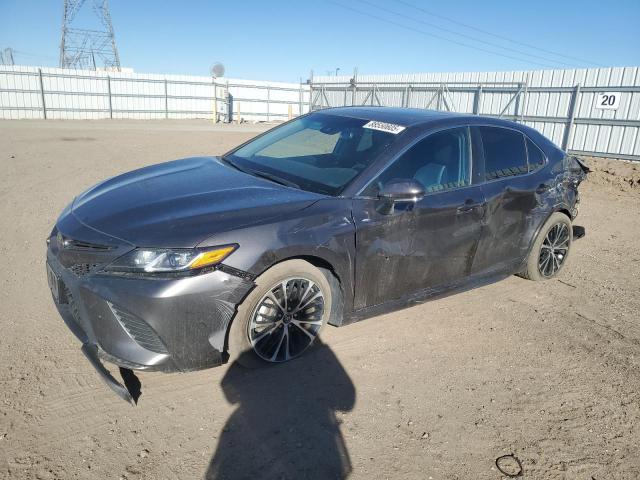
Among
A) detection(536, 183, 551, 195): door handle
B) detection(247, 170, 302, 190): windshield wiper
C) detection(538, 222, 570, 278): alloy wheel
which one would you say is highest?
detection(247, 170, 302, 190): windshield wiper

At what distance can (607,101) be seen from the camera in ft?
46.8

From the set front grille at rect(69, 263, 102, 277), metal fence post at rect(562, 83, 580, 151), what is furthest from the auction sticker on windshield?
metal fence post at rect(562, 83, 580, 151)

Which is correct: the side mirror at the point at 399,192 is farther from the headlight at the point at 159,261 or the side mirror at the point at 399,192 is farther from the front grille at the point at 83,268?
the front grille at the point at 83,268

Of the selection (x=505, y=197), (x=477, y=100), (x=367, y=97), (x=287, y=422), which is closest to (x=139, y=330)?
(x=287, y=422)

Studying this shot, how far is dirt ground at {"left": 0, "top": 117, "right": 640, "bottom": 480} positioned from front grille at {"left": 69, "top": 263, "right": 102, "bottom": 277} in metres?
0.73

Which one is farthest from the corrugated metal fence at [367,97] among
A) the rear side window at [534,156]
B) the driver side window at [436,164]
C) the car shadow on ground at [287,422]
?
the car shadow on ground at [287,422]

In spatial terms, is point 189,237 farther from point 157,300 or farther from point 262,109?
point 262,109

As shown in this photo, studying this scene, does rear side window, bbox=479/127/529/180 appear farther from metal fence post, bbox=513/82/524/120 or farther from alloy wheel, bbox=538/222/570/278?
metal fence post, bbox=513/82/524/120

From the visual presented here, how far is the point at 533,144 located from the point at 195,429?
12.8ft

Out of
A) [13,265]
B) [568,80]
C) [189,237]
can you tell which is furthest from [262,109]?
[189,237]

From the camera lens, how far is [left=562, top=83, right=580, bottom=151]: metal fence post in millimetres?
14903

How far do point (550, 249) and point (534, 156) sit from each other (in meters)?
1.02

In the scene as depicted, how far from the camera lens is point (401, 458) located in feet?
8.24

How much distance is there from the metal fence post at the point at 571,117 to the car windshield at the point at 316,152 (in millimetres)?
13475
